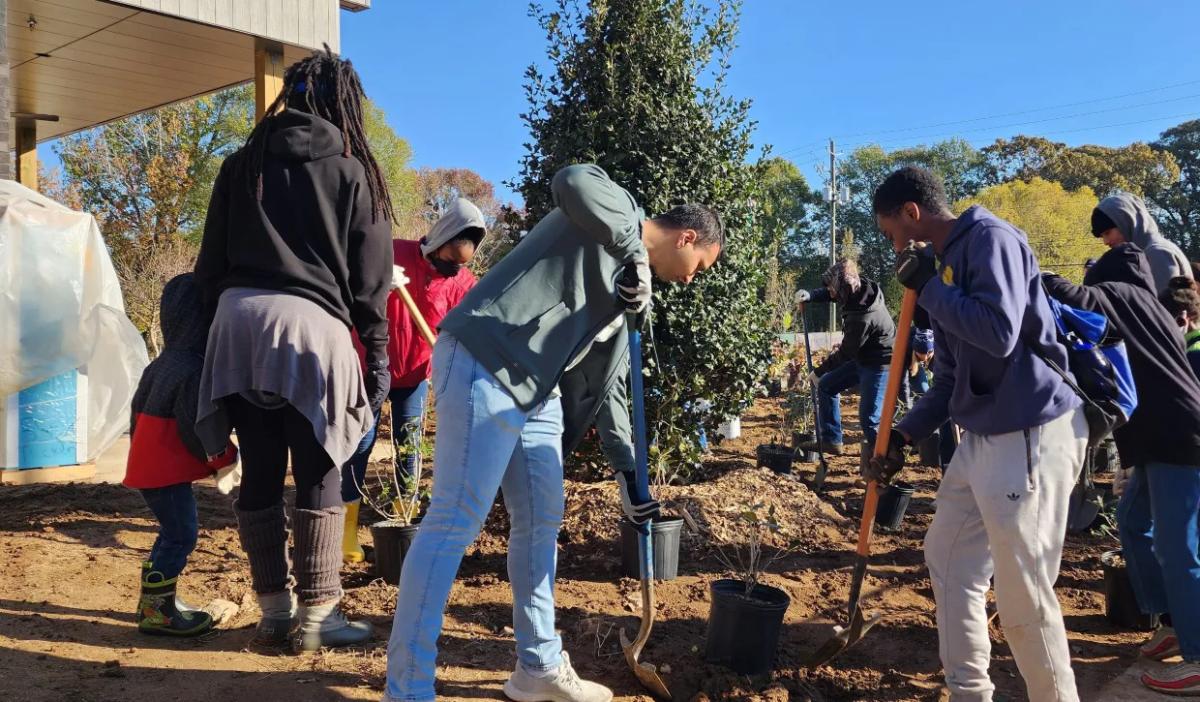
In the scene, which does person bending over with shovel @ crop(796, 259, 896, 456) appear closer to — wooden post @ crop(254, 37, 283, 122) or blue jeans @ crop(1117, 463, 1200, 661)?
blue jeans @ crop(1117, 463, 1200, 661)

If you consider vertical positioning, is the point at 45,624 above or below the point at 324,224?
below

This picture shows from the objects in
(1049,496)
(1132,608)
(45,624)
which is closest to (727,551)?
(1132,608)

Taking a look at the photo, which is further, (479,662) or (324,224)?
(479,662)

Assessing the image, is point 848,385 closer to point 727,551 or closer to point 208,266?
point 727,551

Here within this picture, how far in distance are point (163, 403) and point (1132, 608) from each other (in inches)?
165

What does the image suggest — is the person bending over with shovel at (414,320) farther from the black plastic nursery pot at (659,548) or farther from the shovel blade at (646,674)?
the shovel blade at (646,674)

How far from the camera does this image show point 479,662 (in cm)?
305

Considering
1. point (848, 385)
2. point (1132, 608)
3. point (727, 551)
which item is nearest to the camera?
point (1132, 608)

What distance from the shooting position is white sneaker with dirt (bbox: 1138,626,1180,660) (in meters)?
3.39

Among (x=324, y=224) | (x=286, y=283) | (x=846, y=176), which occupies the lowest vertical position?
(x=286, y=283)

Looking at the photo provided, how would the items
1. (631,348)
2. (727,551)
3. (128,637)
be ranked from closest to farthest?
(631,348), (128,637), (727,551)

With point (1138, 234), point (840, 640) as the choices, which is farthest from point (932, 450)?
point (840, 640)

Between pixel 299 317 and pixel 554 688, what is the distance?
1.43 m

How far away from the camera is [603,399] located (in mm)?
2785
